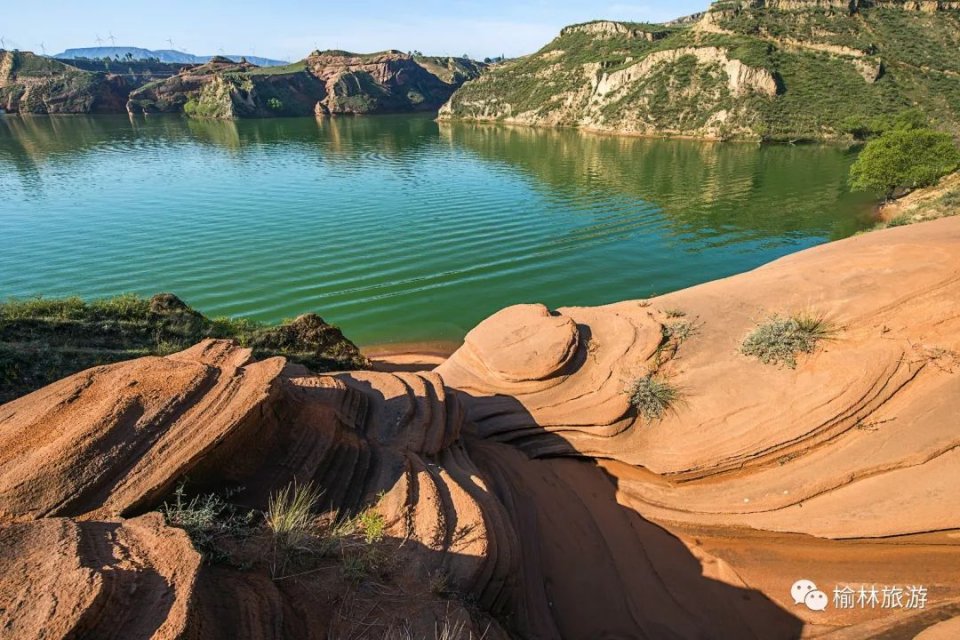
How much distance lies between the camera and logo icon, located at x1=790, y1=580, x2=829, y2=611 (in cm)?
773

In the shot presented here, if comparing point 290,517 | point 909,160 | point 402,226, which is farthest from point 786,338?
point 909,160

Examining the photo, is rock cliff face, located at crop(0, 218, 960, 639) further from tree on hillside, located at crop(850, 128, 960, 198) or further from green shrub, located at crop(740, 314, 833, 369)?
tree on hillside, located at crop(850, 128, 960, 198)

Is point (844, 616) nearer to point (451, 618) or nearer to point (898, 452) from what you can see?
point (898, 452)

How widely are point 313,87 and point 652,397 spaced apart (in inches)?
6165

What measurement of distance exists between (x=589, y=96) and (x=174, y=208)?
82551 mm

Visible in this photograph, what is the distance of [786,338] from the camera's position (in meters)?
10.7

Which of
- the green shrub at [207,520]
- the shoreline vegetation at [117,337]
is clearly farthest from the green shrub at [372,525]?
the shoreline vegetation at [117,337]

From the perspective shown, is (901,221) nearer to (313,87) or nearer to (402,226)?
(402,226)

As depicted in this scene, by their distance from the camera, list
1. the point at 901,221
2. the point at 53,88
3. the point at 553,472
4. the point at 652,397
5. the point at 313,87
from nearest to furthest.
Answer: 1. the point at 553,472
2. the point at 652,397
3. the point at 901,221
4. the point at 53,88
5. the point at 313,87

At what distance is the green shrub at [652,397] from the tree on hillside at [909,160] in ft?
108

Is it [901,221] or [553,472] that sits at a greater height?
[901,221]

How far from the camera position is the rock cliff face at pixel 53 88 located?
114 m

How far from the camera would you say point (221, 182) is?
42688 mm

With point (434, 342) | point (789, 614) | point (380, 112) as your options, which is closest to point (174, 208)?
point (434, 342)
